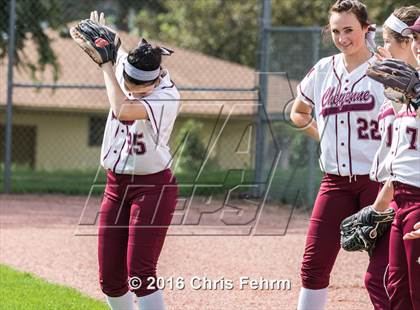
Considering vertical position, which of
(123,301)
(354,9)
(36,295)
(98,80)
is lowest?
(98,80)

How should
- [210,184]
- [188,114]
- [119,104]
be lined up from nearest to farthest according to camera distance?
1. [119,104]
2. [210,184]
3. [188,114]

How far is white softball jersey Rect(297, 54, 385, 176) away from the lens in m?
5.87

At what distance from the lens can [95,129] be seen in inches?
1070

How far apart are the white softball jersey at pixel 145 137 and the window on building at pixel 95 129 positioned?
20801mm

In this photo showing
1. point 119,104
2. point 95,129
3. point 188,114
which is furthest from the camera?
point 95,129

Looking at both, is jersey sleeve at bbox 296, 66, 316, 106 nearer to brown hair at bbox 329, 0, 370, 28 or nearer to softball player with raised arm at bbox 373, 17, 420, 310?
brown hair at bbox 329, 0, 370, 28

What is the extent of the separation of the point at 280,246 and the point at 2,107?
1214cm

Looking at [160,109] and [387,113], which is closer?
[387,113]

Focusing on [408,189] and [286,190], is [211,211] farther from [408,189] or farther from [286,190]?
[408,189]

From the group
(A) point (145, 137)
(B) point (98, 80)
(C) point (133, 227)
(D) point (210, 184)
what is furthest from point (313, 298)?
(B) point (98, 80)

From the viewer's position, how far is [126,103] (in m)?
5.91

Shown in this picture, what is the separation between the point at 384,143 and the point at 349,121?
622 mm

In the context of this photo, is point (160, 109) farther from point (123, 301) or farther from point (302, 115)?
point (123, 301)

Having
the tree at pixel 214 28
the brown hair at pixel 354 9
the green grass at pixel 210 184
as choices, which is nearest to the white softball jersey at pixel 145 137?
the brown hair at pixel 354 9
